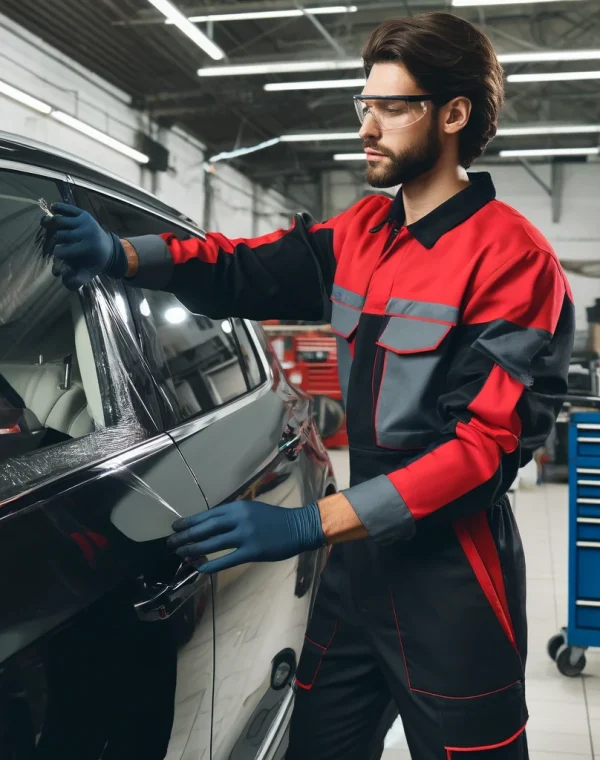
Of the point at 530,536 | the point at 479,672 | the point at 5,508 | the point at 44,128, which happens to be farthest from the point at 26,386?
the point at 44,128

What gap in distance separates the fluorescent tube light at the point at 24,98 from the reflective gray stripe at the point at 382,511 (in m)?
8.64

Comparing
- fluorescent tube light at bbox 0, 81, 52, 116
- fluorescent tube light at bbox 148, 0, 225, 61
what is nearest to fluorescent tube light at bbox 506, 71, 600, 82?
fluorescent tube light at bbox 148, 0, 225, 61

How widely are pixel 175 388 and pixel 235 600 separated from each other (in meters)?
0.38

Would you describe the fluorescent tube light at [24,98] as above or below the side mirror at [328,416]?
above

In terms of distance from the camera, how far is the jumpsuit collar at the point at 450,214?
4.19 ft

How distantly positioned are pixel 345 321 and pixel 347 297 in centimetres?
4

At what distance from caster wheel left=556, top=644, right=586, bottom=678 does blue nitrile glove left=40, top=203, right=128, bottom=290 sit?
98.6 inches

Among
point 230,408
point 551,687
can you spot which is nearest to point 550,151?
point 551,687

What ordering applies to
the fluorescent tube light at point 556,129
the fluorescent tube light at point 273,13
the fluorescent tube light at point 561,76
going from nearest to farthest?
the fluorescent tube light at point 273,13, the fluorescent tube light at point 561,76, the fluorescent tube light at point 556,129

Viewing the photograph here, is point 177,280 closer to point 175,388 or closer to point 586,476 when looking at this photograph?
point 175,388

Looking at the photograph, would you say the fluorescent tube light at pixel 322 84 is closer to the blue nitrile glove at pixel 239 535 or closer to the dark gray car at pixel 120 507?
the dark gray car at pixel 120 507

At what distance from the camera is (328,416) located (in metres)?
8.74

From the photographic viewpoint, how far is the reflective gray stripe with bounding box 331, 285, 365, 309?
1329 millimetres

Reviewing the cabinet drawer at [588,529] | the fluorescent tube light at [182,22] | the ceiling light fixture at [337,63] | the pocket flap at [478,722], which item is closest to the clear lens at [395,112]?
the pocket flap at [478,722]
